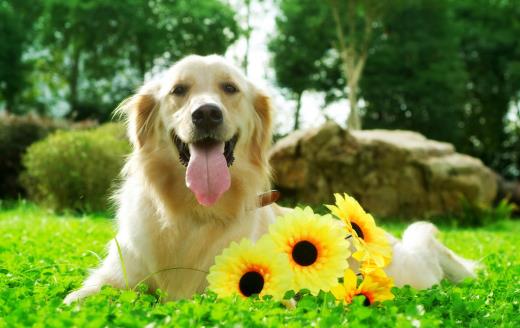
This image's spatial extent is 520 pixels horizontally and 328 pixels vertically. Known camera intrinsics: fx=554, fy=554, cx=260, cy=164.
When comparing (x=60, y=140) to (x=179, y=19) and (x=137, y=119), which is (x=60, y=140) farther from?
(x=179, y=19)

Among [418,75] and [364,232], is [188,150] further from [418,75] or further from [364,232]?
[418,75]

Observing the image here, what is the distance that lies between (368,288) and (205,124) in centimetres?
131

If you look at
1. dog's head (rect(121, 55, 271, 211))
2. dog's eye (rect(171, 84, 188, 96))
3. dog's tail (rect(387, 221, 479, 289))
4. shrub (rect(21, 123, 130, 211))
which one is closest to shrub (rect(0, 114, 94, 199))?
shrub (rect(21, 123, 130, 211))

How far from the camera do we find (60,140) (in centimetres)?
1101

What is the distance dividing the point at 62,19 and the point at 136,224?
81.4 ft

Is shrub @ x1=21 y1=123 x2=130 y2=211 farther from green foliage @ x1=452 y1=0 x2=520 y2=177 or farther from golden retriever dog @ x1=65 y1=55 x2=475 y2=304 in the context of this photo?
green foliage @ x1=452 y1=0 x2=520 y2=177

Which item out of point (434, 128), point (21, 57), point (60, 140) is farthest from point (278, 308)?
point (21, 57)

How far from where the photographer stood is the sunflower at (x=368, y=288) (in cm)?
277

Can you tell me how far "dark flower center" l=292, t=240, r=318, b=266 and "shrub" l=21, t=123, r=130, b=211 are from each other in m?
8.24

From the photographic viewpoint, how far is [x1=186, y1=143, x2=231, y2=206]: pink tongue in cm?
326

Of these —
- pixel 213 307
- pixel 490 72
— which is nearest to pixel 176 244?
pixel 213 307

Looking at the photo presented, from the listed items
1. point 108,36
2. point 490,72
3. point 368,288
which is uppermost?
point 108,36

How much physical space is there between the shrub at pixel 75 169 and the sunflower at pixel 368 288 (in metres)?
8.36

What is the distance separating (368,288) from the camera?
2836 millimetres
